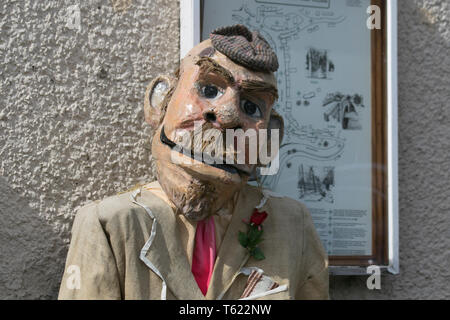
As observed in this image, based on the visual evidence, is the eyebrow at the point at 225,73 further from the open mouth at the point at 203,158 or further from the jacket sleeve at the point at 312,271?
the jacket sleeve at the point at 312,271

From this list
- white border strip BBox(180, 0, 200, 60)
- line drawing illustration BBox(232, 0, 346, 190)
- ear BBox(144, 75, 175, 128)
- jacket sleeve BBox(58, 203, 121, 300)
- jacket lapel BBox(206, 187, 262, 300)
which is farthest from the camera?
line drawing illustration BBox(232, 0, 346, 190)

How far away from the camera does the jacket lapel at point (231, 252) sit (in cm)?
166

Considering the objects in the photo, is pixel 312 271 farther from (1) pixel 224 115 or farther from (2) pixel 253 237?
(1) pixel 224 115

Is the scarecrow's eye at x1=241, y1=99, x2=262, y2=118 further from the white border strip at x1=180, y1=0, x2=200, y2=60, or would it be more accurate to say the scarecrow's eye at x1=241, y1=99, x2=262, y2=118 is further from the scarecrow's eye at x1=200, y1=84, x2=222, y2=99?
the white border strip at x1=180, y1=0, x2=200, y2=60

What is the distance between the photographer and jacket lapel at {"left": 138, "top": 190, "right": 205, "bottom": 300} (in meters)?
1.61

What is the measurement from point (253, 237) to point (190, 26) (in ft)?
2.18

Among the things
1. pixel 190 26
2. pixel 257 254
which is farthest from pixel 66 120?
pixel 257 254

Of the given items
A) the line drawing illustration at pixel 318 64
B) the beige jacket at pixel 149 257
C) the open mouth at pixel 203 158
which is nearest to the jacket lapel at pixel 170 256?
the beige jacket at pixel 149 257

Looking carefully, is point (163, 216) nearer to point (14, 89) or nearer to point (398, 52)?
point (14, 89)

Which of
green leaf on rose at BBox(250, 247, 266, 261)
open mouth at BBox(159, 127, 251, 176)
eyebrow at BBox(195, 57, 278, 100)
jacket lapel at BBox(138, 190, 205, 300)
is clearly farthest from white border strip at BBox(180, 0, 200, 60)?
green leaf on rose at BBox(250, 247, 266, 261)

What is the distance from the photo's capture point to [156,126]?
1.77 meters

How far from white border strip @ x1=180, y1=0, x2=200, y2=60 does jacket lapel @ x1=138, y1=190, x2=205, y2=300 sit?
0.53 meters

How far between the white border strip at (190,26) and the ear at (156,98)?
0.20 m

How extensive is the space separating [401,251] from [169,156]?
977 millimetres
